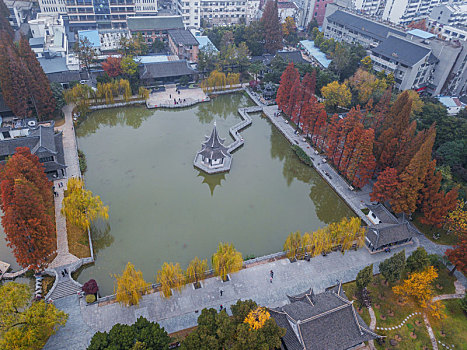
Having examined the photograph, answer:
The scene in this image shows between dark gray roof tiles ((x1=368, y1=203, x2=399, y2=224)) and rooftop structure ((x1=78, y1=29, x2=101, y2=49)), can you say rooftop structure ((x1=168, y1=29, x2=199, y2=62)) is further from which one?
dark gray roof tiles ((x1=368, y1=203, x2=399, y2=224))

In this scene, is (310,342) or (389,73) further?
(389,73)

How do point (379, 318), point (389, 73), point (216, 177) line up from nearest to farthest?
point (379, 318) → point (216, 177) → point (389, 73)

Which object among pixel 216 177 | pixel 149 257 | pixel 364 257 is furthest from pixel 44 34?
pixel 364 257

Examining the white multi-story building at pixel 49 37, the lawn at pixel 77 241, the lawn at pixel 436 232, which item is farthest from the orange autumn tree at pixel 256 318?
the white multi-story building at pixel 49 37

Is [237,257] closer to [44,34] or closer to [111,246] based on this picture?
[111,246]

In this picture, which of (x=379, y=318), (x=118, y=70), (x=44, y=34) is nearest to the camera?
(x=379, y=318)

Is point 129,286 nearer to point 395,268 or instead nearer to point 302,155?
point 395,268

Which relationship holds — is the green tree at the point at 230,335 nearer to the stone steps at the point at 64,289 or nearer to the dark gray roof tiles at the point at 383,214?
the stone steps at the point at 64,289
